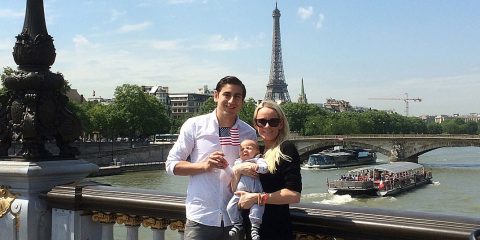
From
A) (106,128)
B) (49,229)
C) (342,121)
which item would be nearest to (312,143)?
(106,128)

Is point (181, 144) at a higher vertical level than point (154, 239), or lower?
higher

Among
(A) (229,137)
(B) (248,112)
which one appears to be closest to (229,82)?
(A) (229,137)

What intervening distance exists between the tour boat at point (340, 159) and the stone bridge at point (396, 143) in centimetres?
136

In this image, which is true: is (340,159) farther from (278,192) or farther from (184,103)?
(184,103)

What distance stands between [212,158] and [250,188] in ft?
0.73

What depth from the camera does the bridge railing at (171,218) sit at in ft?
6.81

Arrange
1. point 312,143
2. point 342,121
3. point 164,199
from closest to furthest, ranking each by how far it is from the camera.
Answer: point 164,199, point 312,143, point 342,121

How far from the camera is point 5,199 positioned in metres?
3.76

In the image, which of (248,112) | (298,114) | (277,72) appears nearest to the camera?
(248,112)

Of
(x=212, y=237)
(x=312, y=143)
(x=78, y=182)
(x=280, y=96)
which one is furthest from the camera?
(x=280, y=96)

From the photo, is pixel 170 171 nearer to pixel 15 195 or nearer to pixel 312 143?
pixel 15 195

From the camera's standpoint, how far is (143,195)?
10.0ft

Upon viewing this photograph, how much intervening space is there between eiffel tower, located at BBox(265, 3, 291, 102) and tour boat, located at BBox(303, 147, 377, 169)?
4819 cm

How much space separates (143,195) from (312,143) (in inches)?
2044
